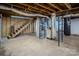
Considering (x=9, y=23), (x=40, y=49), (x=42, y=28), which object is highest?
(x=9, y=23)

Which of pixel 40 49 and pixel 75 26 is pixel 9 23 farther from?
pixel 75 26

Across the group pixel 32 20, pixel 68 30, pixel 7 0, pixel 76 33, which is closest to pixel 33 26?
pixel 32 20

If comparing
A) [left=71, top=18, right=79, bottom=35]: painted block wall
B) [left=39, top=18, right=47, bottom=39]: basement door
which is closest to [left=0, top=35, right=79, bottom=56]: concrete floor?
[left=39, top=18, right=47, bottom=39]: basement door

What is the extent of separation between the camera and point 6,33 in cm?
612

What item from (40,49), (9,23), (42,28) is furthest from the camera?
(9,23)

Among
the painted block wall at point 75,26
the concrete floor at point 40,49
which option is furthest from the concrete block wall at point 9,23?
the painted block wall at point 75,26

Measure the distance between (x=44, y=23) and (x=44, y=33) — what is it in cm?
79

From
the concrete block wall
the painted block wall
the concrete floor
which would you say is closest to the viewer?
the concrete floor

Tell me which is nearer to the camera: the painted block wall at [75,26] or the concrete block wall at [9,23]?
the concrete block wall at [9,23]

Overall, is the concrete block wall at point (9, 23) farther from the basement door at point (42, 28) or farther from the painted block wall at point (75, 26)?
the painted block wall at point (75, 26)

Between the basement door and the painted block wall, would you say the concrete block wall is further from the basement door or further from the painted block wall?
the painted block wall

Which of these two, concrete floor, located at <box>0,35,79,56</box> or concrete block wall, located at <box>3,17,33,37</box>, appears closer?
concrete floor, located at <box>0,35,79,56</box>

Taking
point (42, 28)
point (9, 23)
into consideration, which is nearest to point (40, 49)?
point (42, 28)

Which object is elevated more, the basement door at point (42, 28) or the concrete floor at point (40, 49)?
the basement door at point (42, 28)
